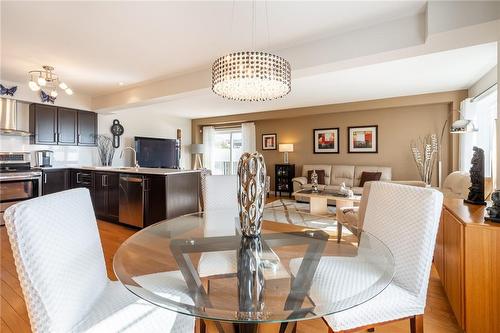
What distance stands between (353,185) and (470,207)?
4.19 meters

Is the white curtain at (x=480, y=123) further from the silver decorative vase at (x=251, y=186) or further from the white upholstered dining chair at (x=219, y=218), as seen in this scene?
the silver decorative vase at (x=251, y=186)

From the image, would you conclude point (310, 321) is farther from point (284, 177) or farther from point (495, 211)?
point (284, 177)

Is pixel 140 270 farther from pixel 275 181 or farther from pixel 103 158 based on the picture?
pixel 275 181

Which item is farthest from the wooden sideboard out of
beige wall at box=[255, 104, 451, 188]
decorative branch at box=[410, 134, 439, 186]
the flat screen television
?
the flat screen television

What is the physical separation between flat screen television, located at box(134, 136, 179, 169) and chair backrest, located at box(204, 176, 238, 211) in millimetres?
4882

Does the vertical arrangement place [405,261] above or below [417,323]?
above

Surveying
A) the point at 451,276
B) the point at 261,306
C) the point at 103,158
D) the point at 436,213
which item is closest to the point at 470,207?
the point at 451,276

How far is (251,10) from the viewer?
2289 mm

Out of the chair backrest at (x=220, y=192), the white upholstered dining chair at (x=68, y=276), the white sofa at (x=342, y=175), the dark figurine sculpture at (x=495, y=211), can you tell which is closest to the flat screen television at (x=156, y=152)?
the white sofa at (x=342, y=175)

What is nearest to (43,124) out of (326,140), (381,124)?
(326,140)

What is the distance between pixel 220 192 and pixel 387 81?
3.63m

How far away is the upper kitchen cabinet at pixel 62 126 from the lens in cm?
473

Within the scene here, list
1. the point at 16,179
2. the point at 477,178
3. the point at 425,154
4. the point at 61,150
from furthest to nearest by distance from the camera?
the point at 425,154
the point at 61,150
the point at 16,179
the point at 477,178

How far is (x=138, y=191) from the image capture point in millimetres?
3848
